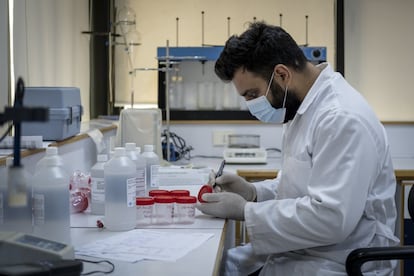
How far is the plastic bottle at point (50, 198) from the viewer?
1336mm

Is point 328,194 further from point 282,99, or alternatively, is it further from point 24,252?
point 24,252

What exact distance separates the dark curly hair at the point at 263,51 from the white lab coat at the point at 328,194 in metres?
0.12

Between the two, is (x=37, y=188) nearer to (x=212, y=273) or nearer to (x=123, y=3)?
(x=212, y=273)

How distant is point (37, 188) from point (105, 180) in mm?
263

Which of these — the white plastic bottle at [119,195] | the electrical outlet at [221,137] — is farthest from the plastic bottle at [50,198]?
the electrical outlet at [221,137]

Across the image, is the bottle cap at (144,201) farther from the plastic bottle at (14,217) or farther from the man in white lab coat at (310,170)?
the plastic bottle at (14,217)

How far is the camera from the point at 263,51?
1.59 meters

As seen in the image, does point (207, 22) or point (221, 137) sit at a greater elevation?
point (207, 22)

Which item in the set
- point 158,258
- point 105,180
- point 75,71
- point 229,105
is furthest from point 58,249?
point 229,105

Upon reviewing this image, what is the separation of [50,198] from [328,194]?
699mm

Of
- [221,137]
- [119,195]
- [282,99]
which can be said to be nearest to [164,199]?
[119,195]

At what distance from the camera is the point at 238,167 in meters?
3.04

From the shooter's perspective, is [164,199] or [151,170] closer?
[164,199]

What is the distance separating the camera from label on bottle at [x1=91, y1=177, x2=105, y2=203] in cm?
168
